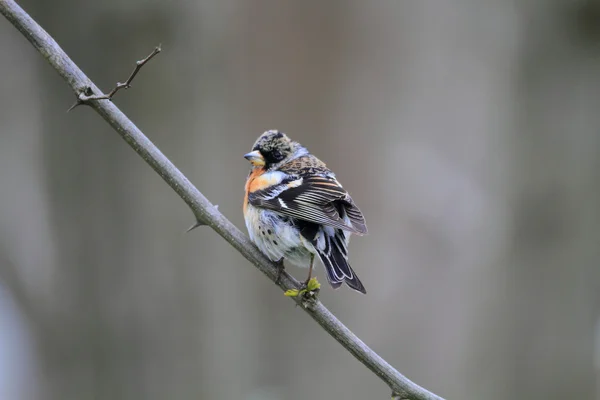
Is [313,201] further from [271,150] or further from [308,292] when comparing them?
[271,150]

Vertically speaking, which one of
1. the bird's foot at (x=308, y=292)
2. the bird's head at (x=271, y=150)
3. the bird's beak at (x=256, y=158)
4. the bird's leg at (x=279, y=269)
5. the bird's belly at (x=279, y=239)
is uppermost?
the bird's head at (x=271, y=150)

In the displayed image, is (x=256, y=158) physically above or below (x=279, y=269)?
above

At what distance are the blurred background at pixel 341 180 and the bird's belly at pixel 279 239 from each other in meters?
1.42

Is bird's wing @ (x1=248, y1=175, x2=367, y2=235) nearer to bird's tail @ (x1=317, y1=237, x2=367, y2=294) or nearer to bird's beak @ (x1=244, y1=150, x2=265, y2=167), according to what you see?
bird's tail @ (x1=317, y1=237, x2=367, y2=294)

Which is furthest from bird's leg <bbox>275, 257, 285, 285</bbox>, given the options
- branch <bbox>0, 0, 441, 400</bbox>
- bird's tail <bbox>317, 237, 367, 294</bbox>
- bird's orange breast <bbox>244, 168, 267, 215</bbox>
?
bird's orange breast <bbox>244, 168, 267, 215</bbox>

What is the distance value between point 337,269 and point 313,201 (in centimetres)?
38

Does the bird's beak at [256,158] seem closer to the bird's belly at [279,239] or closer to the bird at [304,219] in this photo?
the bird at [304,219]

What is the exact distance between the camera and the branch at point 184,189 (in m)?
2.00

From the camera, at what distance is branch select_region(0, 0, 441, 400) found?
6.55 feet

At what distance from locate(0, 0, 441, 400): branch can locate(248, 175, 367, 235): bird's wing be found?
0.25 meters

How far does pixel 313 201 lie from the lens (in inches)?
95.3

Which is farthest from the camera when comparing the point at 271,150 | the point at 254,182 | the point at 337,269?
the point at 271,150

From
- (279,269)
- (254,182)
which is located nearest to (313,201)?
(279,269)

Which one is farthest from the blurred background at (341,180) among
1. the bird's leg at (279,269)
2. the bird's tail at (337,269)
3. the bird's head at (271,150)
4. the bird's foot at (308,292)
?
the bird's foot at (308,292)
